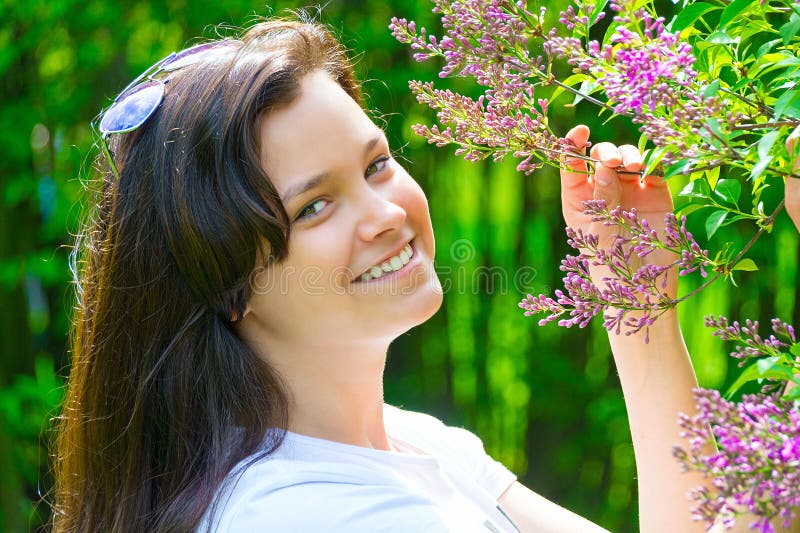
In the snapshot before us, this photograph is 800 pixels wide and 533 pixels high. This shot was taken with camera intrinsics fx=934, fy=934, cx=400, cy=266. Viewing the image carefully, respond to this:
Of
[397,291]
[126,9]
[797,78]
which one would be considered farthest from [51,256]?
[797,78]

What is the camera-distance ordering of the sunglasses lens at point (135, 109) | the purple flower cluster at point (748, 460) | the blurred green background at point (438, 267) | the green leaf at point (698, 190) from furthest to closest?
the blurred green background at point (438, 267)
the sunglasses lens at point (135, 109)
the green leaf at point (698, 190)
the purple flower cluster at point (748, 460)

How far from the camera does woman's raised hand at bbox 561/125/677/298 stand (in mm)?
1315

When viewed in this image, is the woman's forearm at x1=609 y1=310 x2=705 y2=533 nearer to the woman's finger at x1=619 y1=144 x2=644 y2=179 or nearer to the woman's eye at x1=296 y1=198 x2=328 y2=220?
the woman's finger at x1=619 y1=144 x2=644 y2=179

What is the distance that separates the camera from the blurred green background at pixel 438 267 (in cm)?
321

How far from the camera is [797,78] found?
99cm

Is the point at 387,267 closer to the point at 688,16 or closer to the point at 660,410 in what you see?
the point at 660,410

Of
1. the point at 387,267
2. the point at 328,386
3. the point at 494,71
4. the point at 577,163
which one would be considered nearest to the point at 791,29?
the point at 494,71

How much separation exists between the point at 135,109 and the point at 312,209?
37 cm

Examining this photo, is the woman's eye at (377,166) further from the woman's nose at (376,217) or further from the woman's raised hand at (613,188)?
the woman's raised hand at (613,188)

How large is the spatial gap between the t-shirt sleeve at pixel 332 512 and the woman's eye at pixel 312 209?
0.41 meters

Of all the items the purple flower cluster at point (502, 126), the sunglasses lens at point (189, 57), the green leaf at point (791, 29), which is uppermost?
the green leaf at point (791, 29)

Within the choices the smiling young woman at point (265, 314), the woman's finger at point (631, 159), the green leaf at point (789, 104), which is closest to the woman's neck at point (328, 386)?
the smiling young woman at point (265, 314)

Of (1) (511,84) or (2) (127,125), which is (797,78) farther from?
(2) (127,125)

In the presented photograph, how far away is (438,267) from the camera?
3.48 meters
